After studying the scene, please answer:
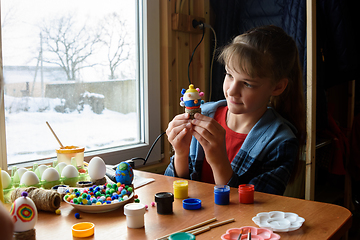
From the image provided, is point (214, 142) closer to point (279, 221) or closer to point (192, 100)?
point (192, 100)

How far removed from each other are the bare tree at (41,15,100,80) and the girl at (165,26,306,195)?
639mm

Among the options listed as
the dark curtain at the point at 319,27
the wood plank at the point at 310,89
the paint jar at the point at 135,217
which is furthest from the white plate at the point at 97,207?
the dark curtain at the point at 319,27

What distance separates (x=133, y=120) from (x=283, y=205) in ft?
3.66

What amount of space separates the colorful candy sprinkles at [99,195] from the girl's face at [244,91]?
51 cm

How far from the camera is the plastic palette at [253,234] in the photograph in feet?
2.32

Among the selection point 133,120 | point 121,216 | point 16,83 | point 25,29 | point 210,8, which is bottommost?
point 121,216

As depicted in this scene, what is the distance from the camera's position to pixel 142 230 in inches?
30.0

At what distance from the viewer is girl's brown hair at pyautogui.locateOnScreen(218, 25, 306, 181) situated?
1.22 metres

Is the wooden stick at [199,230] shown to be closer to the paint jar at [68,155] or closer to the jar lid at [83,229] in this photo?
the jar lid at [83,229]

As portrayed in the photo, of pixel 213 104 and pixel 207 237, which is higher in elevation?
pixel 213 104

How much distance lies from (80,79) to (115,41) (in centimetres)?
30

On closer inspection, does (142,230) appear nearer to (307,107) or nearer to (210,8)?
(307,107)

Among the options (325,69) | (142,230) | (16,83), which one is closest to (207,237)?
(142,230)

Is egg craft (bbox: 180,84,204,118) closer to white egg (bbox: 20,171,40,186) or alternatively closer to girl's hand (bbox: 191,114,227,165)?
girl's hand (bbox: 191,114,227,165)
